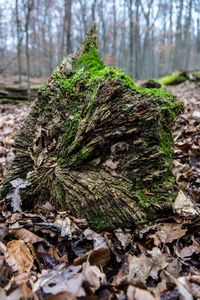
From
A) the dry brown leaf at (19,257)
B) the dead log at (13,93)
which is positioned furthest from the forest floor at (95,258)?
the dead log at (13,93)

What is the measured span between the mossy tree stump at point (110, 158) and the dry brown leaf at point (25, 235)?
13.6 inches

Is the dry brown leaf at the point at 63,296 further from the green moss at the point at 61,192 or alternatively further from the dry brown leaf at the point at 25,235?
the green moss at the point at 61,192

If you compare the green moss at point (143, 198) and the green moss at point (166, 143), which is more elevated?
the green moss at point (166, 143)

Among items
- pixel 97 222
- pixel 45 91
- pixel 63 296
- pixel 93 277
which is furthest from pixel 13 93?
pixel 63 296

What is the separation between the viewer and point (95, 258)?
6.47 ft

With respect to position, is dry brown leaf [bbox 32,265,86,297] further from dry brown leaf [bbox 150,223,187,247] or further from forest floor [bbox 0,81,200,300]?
dry brown leaf [bbox 150,223,187,247]

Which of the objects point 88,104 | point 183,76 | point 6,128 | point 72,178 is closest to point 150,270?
point 72,178

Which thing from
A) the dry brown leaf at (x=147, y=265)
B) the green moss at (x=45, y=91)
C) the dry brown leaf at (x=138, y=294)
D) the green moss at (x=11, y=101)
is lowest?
the green moss at (x=11, y=101)

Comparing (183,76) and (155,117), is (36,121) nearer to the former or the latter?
(155,117)

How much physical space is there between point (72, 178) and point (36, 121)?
26.6 inches

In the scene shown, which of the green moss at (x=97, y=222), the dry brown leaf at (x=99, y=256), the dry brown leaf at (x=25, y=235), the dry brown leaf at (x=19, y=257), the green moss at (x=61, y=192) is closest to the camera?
the dry brown leaf at (x=19, y=257)

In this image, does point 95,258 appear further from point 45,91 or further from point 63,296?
point 45,91

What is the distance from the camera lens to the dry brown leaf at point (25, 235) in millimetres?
2145

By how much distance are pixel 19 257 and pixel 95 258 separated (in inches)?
18.0
